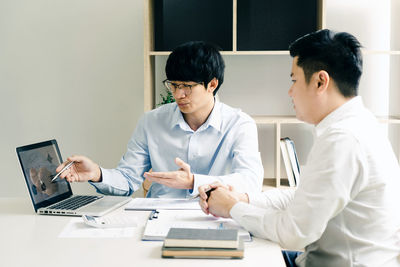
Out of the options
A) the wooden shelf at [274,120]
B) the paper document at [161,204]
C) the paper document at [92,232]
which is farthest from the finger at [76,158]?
the wooden shelf at [274,120]

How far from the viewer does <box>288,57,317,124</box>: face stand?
1.36 metres

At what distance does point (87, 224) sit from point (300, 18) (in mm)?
1923

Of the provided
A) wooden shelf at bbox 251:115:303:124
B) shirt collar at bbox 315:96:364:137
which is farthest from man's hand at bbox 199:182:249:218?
wooden shelf at bbox 251:115:303:124

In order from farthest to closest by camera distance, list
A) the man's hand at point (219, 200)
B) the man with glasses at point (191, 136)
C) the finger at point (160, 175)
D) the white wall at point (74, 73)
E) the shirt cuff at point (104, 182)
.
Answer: the white wall at point (74, 73) → the man with glasses at point (191, 136) → the shirt cuff at point (104, 182) → the finger at point (160, 175) → the man's hand at point (219, 200)

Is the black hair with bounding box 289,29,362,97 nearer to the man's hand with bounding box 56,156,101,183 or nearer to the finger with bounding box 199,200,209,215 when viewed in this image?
the finger with bounding box 199,200,209,215

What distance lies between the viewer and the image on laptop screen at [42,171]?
5.17ft

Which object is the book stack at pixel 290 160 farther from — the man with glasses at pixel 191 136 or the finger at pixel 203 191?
the finger at pixel 203 191

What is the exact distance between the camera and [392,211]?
123 centimetres

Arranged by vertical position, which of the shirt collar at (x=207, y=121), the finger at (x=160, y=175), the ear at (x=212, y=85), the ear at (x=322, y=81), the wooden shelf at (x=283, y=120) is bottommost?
the finger at (x=160, y=175)

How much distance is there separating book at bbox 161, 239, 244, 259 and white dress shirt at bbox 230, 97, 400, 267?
155mm

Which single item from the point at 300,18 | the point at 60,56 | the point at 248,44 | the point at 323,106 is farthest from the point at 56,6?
the point at 323,106

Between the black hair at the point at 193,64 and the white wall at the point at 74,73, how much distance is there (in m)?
1.17

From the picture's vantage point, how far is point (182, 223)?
142cm

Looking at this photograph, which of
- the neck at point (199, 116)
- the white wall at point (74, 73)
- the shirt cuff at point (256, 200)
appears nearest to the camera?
the shirt cuff at point (256, 200)
